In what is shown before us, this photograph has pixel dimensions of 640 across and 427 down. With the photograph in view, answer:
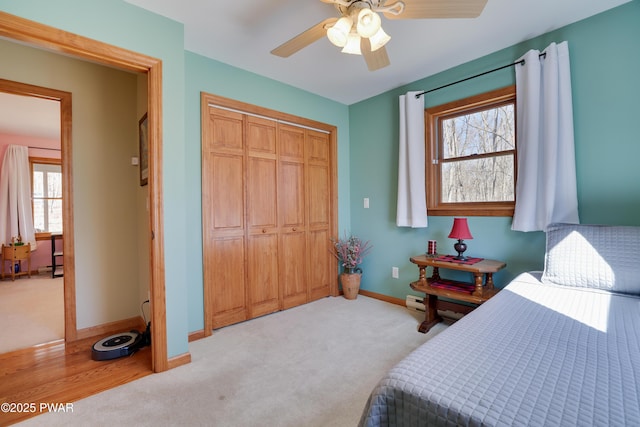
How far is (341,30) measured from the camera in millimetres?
1513

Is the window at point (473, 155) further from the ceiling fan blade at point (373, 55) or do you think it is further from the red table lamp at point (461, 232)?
the ceiling fan blade at point (373, 55)

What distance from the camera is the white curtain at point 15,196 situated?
4809mm

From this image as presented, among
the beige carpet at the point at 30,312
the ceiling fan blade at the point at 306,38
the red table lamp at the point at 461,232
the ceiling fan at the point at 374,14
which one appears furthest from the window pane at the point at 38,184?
the red table lamp at the point at 461,232

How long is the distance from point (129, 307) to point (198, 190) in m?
1.43

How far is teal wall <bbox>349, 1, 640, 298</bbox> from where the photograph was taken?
1974 millimetres

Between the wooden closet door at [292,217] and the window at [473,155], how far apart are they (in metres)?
1.43

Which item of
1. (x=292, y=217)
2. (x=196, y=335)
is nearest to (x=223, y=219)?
(x=292, y=217)

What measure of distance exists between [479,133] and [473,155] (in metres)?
Result: 0.21

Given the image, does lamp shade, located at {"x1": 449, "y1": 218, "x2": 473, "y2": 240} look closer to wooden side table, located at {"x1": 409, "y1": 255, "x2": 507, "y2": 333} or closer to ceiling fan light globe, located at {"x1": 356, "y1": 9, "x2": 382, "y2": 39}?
wooden side table, located at {"x1": 409, "y1": 255, "x2": 507, "y2": 333}

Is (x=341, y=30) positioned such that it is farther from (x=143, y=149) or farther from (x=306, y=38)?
(x=143, y=149)

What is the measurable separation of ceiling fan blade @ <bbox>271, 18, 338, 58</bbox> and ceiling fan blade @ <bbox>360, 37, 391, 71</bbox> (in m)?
0.31

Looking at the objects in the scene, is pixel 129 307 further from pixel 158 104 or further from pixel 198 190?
pixel 158 104

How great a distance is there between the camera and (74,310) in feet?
8.27

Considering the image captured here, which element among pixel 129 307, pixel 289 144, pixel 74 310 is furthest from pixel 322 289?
pixel 74 310
